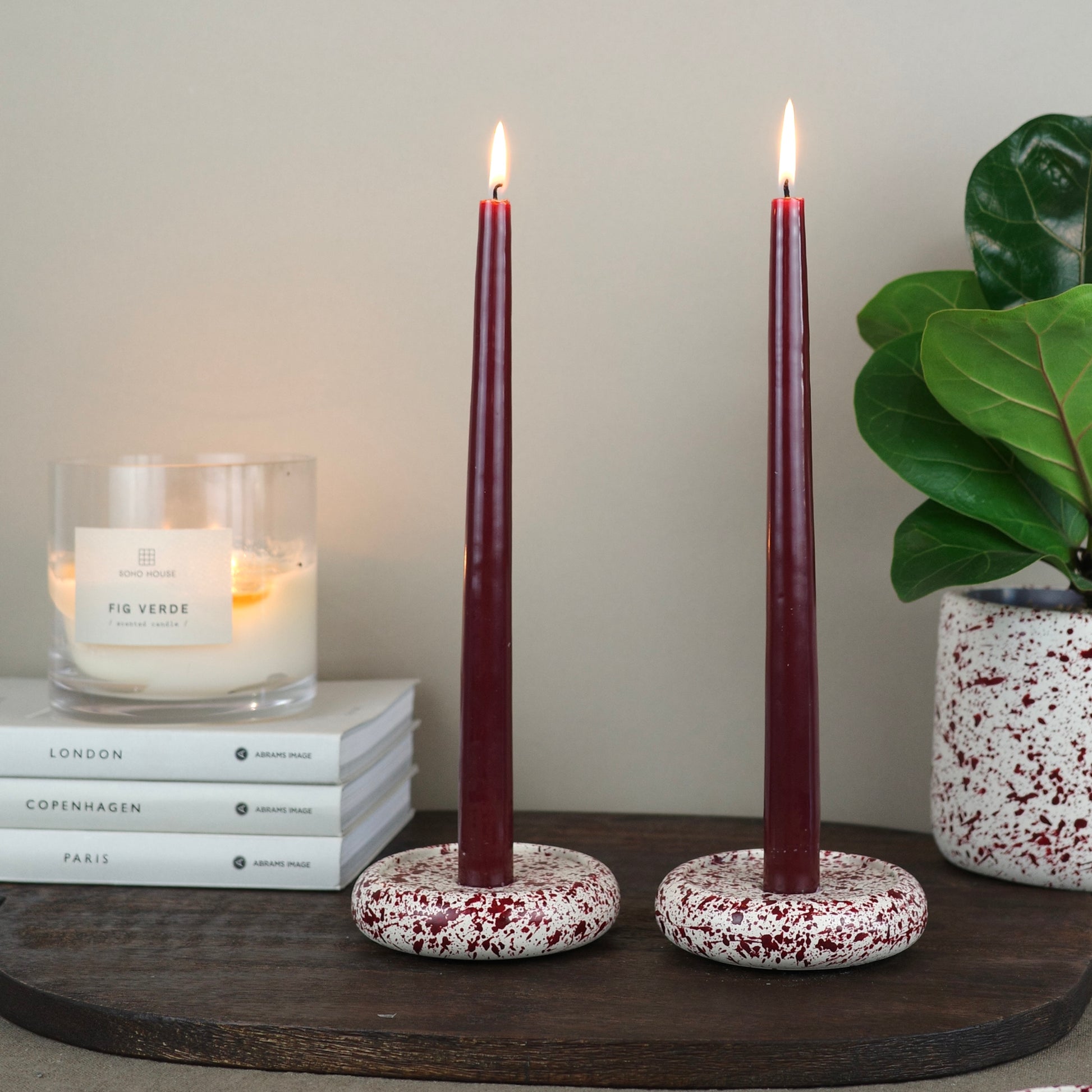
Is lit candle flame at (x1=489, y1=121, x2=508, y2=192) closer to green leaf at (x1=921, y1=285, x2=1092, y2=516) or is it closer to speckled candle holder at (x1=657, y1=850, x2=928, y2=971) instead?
green leaf at (x1=921, y1=285, x2=1092, y2=516)

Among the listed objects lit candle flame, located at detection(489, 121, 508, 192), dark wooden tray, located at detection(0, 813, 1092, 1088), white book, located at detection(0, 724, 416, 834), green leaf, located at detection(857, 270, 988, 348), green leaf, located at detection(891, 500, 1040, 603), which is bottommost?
dark wooden tray, located at detection(0, 813, 1092, 1088)

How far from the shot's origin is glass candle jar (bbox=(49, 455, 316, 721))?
55 centimetres

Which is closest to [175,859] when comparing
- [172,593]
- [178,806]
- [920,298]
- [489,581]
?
[178,806]

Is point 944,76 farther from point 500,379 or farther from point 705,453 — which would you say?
point 500,379

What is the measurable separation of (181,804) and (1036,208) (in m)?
0.50

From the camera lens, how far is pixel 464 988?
1.38ft

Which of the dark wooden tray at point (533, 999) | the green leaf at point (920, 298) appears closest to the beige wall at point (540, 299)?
the green leaf at point (920, 298)

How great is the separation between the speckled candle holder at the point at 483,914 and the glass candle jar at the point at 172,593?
152 mm

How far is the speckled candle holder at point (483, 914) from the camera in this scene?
0.43m

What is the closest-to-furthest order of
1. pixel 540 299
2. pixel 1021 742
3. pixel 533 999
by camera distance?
pixel 533 999 → pixel 1021 742 → pixel 540 299

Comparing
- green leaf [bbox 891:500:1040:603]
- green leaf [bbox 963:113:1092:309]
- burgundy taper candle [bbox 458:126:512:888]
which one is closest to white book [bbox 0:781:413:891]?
burgundy taper candle [bbox 458:126:512:888]

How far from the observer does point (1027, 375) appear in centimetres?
46

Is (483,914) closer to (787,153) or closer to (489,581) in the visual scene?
(489,581)

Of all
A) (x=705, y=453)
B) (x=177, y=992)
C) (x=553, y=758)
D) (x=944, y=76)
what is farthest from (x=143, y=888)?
(x=944, y=76)
